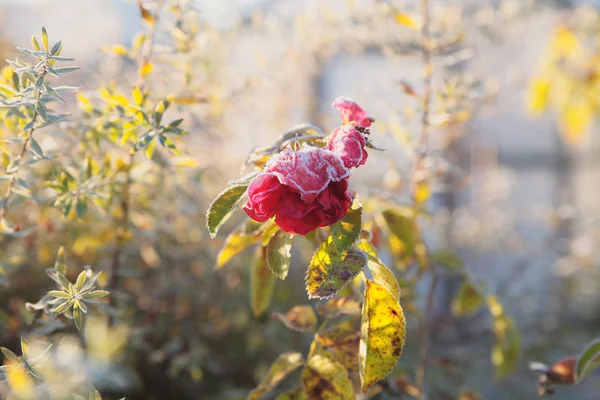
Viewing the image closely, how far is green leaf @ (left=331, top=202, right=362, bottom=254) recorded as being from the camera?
59 cm

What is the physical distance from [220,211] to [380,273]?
194mm

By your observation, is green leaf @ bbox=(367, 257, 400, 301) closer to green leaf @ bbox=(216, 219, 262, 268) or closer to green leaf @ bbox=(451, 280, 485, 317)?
green leaf @ bbox=(216, 219, 262, 268)

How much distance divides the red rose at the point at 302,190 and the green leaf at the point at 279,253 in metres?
0.09

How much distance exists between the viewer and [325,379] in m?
0.70

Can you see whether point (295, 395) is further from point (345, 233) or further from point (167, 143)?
point (167, 143)

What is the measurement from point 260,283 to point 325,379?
0.72ft

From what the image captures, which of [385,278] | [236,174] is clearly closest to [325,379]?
[385,278]

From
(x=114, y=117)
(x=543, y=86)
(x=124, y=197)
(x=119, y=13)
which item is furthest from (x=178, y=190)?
(x=119, y=13)

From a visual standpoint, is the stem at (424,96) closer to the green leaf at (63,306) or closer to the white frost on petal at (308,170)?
the white frost on petal at (308,170)

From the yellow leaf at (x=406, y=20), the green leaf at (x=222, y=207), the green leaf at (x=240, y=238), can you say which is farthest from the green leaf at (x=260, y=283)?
the yellow leaf at (x=406, y=20)

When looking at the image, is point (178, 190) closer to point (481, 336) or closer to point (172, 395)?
point (172, 395)

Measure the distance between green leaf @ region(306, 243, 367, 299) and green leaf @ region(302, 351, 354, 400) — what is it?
0.50 ft

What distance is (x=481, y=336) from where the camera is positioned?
5.92ft

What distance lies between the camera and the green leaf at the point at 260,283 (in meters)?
0.86
